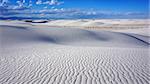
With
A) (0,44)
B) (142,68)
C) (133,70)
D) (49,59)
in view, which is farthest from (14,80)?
(0,44)

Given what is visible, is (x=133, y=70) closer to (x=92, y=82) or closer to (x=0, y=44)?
(x=92, y=82)

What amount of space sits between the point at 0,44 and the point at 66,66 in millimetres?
9314

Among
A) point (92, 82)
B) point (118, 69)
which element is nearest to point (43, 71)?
point (92, 82)

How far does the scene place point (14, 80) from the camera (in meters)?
6.84

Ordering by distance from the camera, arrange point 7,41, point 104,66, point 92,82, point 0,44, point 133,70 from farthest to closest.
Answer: point 7,41
point 0,44
point 104,66
point 133,70
point 92,82

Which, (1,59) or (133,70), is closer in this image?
(133,70)

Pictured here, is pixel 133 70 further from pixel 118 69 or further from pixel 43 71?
pixel 43 71

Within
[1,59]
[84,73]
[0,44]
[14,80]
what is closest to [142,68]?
[84,73]

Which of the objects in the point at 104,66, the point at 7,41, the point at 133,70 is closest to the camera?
the point at 133,70

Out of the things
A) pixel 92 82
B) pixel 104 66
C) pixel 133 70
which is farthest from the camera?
pixel 104 66

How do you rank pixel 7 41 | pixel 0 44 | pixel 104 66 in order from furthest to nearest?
pixel 7 41 < pixel 0 44 < pixel 104 66

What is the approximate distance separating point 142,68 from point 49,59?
14.6 feet

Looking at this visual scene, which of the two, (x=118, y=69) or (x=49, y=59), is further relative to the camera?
Answer: (x=49, y=59)

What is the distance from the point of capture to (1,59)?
10.4m
